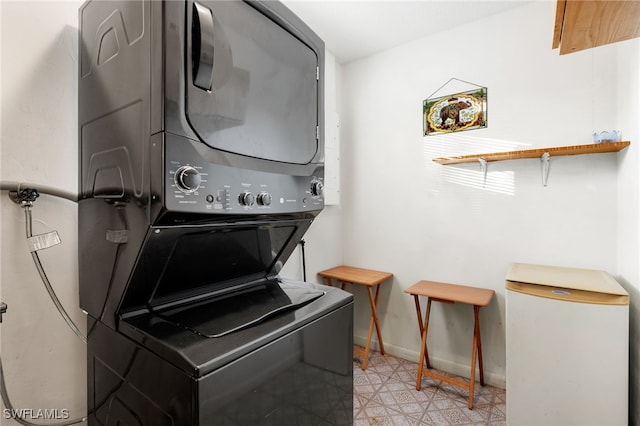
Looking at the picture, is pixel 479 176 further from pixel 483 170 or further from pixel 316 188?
pixel 316 188

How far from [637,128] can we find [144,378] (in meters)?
2.53

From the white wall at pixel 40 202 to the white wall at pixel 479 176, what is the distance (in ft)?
8.01

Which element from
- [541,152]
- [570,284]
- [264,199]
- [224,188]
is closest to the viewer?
[224,188]

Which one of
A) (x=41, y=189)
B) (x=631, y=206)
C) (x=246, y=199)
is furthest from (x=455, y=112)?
(x=41, y=189)

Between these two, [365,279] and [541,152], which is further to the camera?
[365,279]

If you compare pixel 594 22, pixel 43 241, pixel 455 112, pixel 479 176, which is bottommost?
pixel 43 241

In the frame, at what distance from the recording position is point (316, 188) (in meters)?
1.37

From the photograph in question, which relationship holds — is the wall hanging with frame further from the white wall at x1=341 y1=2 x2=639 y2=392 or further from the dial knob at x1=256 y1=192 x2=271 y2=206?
the dial knob at x1=256 y1=192 x2=271 y2=206

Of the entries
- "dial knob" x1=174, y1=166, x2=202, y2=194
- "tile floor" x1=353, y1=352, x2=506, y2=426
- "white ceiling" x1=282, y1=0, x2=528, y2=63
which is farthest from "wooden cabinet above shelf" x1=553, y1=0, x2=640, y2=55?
"tile floor" x1=353, y1=352, x2=506, y2=426

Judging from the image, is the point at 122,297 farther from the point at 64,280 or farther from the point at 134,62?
the point at 134,62

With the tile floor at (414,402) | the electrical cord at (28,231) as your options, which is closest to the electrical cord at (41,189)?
the electrical cord at (28,231)

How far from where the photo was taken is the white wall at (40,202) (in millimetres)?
1076

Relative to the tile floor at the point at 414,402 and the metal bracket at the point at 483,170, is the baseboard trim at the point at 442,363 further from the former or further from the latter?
the metal bracket at the point at 483,170

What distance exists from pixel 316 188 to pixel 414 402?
6.25ft
